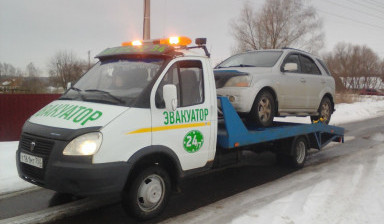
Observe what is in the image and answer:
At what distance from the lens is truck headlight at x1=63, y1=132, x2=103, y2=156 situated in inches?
132

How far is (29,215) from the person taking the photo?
4.16 meters

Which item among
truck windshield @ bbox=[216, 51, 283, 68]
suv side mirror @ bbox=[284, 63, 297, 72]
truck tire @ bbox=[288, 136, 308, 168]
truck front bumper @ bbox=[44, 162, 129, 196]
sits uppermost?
truck windshield @ bbox=[216, 51, 283, 68]

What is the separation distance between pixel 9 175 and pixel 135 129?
11.1ft

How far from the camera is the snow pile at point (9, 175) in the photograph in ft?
17.0

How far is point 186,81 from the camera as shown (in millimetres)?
4340

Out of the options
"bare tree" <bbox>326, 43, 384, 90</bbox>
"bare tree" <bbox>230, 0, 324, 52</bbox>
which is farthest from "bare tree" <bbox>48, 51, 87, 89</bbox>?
"bare tree" <bbox>326, 43, 384, 90</bbox>

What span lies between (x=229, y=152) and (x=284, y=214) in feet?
4.60

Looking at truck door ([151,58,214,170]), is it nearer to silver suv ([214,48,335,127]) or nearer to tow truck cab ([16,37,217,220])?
tow truck cab ([16,37,217,220])

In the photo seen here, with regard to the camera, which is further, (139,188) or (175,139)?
(175,139)

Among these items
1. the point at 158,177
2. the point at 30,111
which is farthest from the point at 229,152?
the point at 30,111

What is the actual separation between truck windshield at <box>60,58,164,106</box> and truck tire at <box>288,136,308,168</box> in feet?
12.1

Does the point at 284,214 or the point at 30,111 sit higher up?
the point at 30,111

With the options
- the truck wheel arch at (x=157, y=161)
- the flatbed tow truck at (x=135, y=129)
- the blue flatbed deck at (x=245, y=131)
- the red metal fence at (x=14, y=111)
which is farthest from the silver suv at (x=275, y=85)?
the red metal fence at (x=14, y=111)

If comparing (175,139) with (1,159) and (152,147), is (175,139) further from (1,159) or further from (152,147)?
(1,159)
